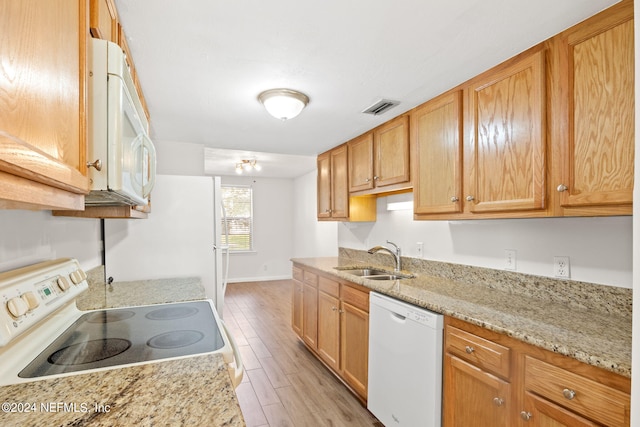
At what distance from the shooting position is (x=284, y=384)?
265 centimetres

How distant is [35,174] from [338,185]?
117 inches

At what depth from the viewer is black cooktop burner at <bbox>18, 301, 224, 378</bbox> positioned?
1029mm

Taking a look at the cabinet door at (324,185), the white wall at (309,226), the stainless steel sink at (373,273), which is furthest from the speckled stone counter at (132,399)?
the white wall at (309,226)

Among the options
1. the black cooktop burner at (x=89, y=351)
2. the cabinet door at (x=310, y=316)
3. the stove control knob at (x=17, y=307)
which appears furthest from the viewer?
the cabinet door at (x=310, y=316)

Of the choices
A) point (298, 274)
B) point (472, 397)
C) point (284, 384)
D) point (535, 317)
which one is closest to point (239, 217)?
point (298, 274)

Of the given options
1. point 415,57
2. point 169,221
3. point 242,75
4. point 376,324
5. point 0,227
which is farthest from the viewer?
point 169,221

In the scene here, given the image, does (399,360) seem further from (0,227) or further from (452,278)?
(0,227)

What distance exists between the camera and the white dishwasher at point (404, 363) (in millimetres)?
1631

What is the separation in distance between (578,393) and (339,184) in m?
2.56

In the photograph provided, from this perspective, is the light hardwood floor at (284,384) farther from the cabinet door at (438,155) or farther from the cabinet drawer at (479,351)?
the cabinet door at (438,155)

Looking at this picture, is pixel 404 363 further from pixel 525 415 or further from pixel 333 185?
pixel 333 185

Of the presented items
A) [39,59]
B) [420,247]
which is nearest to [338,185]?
[420,247]

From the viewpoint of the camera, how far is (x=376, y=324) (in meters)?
2.09

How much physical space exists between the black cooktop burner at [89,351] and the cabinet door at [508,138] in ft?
5.93
